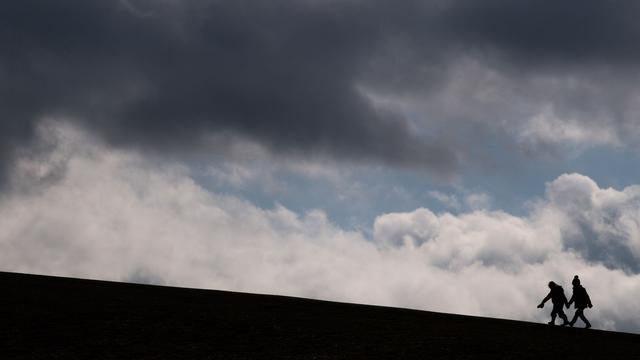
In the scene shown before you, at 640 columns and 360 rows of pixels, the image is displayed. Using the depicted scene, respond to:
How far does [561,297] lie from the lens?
28.2 meters

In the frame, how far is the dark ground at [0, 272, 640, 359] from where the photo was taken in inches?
830

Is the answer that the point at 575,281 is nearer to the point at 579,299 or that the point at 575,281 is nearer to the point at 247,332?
the point at 579,299

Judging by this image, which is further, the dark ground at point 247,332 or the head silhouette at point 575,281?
the head silhouette at point 575,281

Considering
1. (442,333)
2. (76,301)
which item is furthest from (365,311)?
(76,301)

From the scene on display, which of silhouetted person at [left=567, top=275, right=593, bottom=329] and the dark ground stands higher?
silhouetted person at [left=567, top=275, right=593, bottom=329]

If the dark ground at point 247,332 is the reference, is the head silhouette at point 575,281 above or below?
above

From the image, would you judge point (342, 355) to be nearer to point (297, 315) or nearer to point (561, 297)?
point (297, 315)

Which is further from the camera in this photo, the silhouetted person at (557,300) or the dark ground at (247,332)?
the silhouetted person at (557,300)

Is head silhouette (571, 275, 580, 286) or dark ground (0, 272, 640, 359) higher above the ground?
head silhouette (571, 275, 580, 286)

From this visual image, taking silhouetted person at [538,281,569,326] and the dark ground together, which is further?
silhouetted person at [538,281,569,326]

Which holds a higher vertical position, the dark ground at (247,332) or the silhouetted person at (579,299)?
the silhouetted person at (579,299)

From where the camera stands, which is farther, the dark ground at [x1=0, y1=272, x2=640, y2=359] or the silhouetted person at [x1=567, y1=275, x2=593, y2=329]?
the silhouetted person at [x1=567, y1=275, x2=593, y2=329]

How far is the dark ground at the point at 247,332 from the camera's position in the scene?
21.1 m

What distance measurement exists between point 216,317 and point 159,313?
2207 millimetres
